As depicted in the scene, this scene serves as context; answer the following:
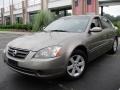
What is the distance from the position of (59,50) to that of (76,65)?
0.78m

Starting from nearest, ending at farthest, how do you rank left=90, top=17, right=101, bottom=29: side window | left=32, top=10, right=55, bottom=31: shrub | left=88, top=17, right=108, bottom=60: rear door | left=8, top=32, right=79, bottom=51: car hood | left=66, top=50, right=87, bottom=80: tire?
left=8, top=32, right=79, bottom=51: car hood < left=66, top=50, right=87, bottom=80: tire < left=88, top=17, right=108, bottom=60: rear door < left=90, top=17, right=101, bottom=29: side window < left=32, top=10, right=55, bottom=31: shrub

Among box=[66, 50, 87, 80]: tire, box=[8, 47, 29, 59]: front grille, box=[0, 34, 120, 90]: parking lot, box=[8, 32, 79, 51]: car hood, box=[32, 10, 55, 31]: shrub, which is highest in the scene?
box=[32, 10, 55, 31]: shrub

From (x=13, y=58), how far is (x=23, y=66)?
0.35 metres

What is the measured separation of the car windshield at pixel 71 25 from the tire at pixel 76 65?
29.5 inches

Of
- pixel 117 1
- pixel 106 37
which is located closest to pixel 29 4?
pixel 117 1

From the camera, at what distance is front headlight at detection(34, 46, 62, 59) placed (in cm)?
374

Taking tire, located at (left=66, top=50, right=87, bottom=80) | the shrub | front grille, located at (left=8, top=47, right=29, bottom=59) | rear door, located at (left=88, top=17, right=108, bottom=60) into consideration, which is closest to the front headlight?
front grille, located at (left=8, top=47, right=29, bottom=59)

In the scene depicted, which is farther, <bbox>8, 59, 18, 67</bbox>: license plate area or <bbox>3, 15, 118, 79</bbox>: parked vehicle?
<bbox>8, 59, 18, 67</bbox>: license plate area

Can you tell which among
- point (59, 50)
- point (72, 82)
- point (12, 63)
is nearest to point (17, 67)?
point (12, 63)

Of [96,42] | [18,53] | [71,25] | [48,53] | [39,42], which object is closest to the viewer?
[48,53]

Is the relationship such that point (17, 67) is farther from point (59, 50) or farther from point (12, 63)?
point (59, 50)

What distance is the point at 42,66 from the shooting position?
3664 millimetres

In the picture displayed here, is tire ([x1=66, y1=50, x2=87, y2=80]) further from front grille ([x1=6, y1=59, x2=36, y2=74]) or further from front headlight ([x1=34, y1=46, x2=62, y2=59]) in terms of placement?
front grille ([x1=6, y1=59, x2=36, y2=74])

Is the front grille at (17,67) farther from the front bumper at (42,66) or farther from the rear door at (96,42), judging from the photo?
the rear door at (96,42)
